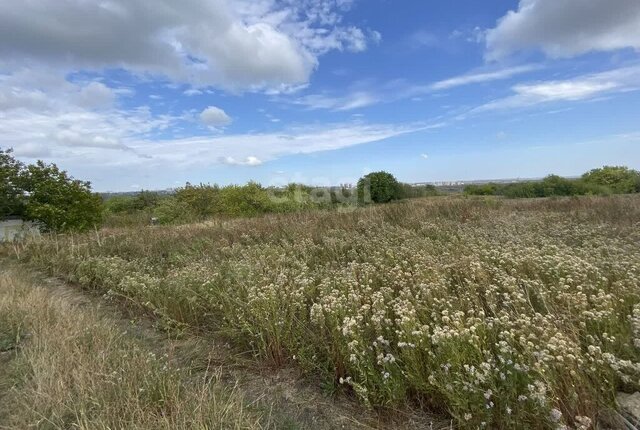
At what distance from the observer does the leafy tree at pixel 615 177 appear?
35000 mm

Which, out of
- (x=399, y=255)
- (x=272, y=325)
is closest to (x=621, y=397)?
(x=272, y=325)

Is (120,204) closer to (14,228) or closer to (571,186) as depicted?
(14,228)

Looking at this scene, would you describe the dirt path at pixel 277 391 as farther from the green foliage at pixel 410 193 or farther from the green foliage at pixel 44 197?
the green foliage at pixel 410 193

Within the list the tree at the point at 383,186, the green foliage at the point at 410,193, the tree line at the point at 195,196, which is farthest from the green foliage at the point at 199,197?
the green foliage at the point at 410,193

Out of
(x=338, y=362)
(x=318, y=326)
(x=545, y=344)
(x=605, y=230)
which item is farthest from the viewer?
(x=605, y=230)

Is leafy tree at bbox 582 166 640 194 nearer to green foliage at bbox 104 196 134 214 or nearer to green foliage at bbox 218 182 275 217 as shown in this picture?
green foliage at bbox 218 182 275 217

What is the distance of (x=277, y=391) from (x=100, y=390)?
1.38m

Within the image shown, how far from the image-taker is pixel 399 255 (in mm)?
5027

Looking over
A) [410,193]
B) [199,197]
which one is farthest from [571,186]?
[199,197]

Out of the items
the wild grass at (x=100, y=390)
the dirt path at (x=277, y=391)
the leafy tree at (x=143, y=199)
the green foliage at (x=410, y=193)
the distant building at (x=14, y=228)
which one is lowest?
the dirt path at (x=277, y=391)

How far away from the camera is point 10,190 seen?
14.8 m

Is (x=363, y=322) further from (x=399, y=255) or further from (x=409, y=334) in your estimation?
(x=399, y=255)

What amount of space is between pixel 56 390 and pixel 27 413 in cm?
20

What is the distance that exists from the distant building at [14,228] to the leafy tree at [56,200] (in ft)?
1.30
